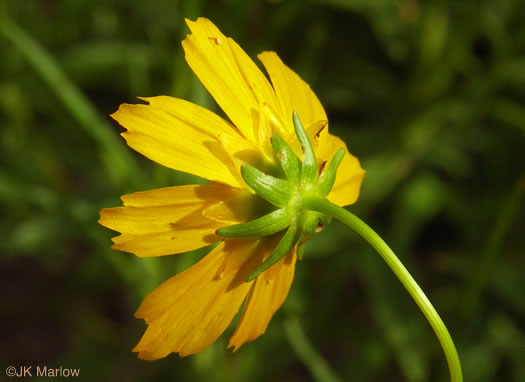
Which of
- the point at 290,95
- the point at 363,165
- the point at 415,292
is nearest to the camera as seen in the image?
the point at 415,292

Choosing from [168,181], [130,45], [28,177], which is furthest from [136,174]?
[130,45]

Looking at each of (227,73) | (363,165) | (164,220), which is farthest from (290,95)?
(363,165)

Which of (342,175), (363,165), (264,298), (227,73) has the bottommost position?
(363,165)

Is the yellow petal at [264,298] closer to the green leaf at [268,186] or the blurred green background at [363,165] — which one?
the green leaf at [268,186]

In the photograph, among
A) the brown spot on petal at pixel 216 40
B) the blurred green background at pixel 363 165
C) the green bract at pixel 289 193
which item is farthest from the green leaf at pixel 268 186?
the blurred green background at pixel 363 165

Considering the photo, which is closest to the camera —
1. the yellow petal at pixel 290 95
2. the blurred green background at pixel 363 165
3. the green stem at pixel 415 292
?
the green stem at pixel 415 292

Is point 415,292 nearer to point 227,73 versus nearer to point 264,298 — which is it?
point 264,298
